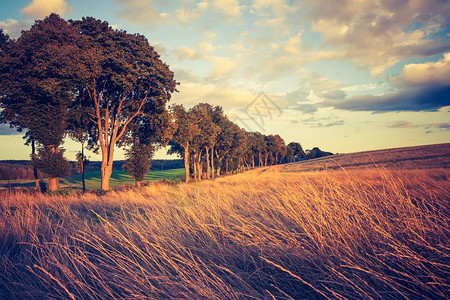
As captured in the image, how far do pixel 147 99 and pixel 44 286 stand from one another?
834 inches

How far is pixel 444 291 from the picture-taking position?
2.00 meters

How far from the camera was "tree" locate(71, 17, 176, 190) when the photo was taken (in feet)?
59.8

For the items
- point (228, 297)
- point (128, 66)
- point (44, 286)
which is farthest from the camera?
point (128, 66)

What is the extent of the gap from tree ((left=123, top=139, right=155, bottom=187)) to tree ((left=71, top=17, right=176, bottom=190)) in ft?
11.9

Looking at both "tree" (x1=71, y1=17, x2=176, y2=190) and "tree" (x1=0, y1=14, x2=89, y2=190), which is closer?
"tree" (x1=0, y1=14, x2=89, y2=190)

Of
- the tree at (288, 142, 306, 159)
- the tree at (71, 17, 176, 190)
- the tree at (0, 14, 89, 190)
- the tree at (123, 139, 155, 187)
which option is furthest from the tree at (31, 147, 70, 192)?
the tree at (288, 142, 306, 159)

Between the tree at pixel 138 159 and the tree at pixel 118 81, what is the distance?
3.62 metres

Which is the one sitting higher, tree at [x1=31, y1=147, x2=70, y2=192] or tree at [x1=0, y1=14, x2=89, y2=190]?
tree at [x1=0, y1=14, x2=89, y2=190]

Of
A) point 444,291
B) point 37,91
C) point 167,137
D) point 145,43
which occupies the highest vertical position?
point 145,43

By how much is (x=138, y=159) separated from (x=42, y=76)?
12169mm

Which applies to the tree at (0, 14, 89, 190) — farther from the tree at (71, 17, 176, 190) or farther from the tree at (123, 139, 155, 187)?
the tree at (123, 139, 155, 187)

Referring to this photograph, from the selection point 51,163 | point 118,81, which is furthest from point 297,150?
point 51,163

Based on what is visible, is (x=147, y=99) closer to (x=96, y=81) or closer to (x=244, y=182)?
(x=96, y=81)

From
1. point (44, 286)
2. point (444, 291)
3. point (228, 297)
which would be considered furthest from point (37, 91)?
point (444, 291)
